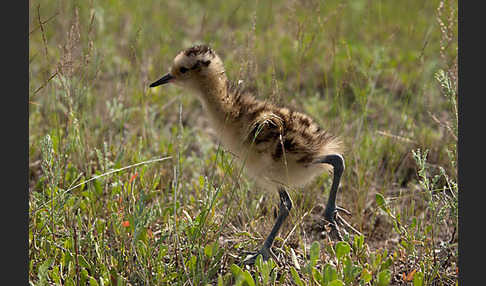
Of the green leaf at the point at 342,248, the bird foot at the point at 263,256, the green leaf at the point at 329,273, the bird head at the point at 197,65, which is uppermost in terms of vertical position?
the bird head at the point at 197,65

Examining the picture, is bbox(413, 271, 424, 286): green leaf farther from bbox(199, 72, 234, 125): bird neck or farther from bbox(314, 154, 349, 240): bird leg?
bbox(199, 72, 234, 125): bird neck

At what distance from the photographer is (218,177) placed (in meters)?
4.04

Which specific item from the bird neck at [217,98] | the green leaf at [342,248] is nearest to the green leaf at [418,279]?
the green leaf at [342,248]

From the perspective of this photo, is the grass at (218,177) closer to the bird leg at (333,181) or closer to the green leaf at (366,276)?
the green leaf at (366,276)

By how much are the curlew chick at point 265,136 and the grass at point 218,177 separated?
15 centimetres

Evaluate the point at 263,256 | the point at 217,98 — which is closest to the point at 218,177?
the point at 217,98

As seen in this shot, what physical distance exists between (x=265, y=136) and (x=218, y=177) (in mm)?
1036

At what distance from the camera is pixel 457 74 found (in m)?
3.61

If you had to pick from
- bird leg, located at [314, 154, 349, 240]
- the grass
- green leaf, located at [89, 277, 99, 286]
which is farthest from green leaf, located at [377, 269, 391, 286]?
green leaf, located at [89, 277, 99, 286]

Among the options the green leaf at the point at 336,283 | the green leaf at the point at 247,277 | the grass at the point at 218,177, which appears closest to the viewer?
the green leaf at the point at 336,283

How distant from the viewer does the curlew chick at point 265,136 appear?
306 cm

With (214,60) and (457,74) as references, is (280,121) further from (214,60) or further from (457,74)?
(457,74)

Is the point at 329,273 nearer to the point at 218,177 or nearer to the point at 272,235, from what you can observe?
the point at 272,235

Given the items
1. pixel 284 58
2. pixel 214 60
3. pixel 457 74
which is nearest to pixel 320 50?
pixel 284 58
